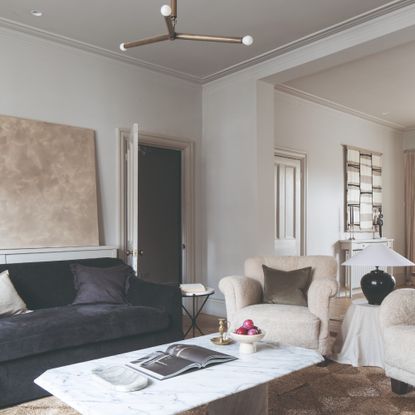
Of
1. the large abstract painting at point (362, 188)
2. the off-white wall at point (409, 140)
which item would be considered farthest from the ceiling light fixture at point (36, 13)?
the off-white wall at point (409, 140)

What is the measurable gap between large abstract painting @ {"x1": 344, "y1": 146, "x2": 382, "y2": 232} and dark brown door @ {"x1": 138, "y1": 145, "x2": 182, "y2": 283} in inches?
108

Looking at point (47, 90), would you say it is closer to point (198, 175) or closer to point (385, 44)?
point (198, 175)

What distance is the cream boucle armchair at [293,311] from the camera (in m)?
3.16

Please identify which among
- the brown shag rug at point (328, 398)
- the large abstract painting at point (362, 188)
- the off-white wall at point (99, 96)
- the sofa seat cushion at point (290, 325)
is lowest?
the brown shag rug at point (328, 398)

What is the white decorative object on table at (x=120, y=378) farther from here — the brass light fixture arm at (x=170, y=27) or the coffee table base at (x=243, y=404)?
the brass light fixture arm at (x=170, y=27)

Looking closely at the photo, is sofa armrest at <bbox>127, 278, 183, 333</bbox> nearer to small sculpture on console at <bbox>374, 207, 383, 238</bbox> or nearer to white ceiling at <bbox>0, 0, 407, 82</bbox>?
white ceiling at <bbox>0, 0, 407, 82</bbox>

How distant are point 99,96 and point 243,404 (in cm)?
332

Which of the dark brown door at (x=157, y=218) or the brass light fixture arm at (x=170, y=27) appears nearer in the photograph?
the brass light fixture arm at (x=170, y=27)

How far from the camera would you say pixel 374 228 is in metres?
7.32

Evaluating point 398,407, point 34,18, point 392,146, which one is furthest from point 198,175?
point 392,146

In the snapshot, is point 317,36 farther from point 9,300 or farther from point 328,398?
point 9,300

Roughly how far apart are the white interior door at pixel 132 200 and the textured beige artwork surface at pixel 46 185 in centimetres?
34

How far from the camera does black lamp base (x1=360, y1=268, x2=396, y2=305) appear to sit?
135 inches

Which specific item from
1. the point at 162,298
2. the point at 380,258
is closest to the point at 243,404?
the point at 162,298
